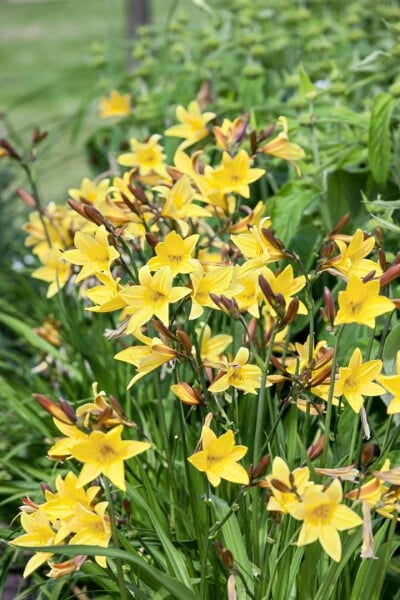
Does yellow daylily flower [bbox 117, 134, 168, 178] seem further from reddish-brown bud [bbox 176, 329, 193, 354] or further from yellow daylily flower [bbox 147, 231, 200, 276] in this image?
reddish-brown bud [bbox 176, 329, 193, 354]

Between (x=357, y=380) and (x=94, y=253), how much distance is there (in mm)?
530

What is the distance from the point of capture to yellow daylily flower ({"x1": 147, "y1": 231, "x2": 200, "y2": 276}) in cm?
184

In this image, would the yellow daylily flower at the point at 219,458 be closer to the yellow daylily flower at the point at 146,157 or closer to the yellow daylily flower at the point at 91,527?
the yellow daylily flower at the point at 91,527

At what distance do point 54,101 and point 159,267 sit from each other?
276 inches

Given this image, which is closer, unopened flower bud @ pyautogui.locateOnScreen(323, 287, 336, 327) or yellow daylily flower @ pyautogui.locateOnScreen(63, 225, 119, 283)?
unopened flower bud @ pyautogui.locateOnScreen(323, 287, 336, 327)

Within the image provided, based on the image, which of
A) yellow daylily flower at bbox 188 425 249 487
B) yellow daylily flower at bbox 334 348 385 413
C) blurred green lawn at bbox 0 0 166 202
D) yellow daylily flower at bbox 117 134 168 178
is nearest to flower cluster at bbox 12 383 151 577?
yellow daylily flower at bbox 188 425 249 487

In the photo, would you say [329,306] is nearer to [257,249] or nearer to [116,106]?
[257,249]

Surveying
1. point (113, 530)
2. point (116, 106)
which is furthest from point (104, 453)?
point (116, 106)

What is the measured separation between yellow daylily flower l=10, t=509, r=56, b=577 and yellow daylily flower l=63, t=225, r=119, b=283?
442mm

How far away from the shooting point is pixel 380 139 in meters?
2.64

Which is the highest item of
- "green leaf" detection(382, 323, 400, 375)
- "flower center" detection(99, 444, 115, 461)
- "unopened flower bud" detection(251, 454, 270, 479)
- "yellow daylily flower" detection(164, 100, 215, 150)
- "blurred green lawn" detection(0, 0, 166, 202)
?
"flower center" detection(99, 444, 115, 461)

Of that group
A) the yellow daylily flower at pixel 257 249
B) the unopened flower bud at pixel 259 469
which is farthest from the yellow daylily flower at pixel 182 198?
the unopened flower bud at pixel 259 469

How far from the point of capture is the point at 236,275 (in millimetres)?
1853

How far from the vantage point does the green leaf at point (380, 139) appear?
2.64 meters
